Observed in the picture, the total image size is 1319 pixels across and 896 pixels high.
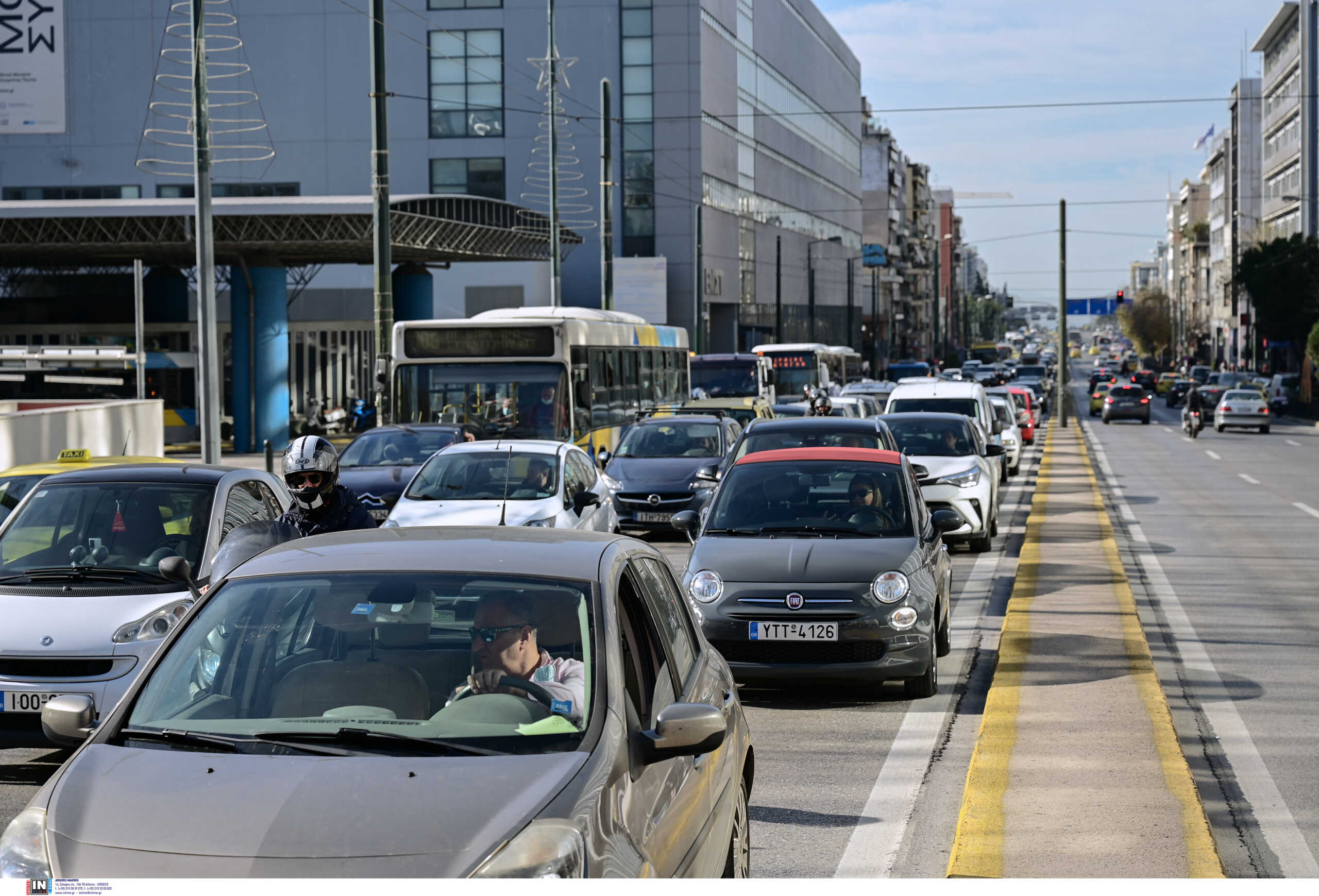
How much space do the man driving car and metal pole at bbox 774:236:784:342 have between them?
69.5m

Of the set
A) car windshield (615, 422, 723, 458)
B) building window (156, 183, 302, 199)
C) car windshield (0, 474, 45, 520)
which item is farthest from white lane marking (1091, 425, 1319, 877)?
building window (156, 183, 302, 199)

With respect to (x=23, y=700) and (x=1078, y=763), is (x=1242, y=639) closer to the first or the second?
(x=1078, y=763)

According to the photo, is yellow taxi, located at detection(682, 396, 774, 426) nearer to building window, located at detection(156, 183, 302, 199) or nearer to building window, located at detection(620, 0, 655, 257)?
building window, located at detection(620, 0, 655, 257)

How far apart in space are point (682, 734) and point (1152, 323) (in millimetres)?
188692

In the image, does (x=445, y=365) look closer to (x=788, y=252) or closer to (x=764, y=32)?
(x=764, y=32)

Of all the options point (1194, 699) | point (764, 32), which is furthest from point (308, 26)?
point (1194, 699)

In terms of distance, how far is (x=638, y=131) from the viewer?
69.6 meters

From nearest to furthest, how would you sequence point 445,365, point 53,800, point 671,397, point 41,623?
1. point 53,800
2. point 41,623
3. point 445,365
4. point 671,397

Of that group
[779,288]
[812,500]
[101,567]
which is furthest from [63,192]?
[101,567]

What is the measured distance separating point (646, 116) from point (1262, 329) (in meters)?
40.7

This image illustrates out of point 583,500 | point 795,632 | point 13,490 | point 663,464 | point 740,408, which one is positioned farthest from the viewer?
point 740,408

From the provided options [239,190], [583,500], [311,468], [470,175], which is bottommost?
[583,500]

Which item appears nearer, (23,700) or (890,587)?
(23,700)

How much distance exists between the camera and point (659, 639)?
5.00 m
